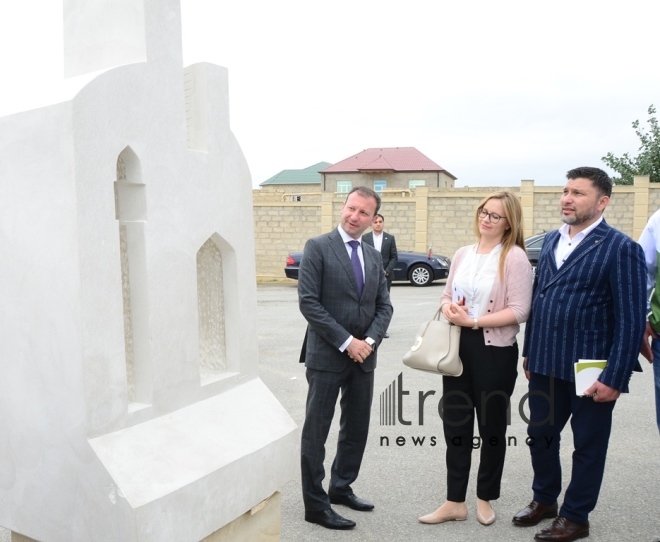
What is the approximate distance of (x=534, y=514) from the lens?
378 cm

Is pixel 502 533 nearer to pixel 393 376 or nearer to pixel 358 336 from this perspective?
pixel 358 336

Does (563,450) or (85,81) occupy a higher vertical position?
(85,81)

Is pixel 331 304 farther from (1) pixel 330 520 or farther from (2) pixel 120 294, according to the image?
(2) pixel 120 294

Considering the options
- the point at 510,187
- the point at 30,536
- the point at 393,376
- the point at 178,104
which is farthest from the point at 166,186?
the point at 510,187

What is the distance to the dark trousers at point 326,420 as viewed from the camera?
12.0 ft

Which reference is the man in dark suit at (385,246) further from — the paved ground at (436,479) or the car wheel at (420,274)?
the car wheel at (420,274)

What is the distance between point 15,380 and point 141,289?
1.79 ft

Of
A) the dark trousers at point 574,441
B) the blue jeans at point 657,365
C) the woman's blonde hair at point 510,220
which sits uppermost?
the woman's blonde hair at point 510,220

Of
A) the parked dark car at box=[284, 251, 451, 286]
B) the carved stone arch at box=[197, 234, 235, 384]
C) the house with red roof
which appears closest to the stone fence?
the parked dark car at box=[284, 251, 451, 286]

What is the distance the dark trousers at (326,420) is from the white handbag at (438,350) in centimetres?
31

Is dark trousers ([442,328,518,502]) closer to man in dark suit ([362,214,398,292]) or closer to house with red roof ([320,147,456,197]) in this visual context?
man in dark suit ([362,214,398,292])

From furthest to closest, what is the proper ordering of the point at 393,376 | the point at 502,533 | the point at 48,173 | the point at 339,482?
the point at 393,376
the point at 339,482
the point at 502,533
the point at 48,173

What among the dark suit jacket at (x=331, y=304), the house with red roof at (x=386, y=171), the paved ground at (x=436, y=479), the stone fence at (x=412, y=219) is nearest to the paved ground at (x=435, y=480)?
the paved ground at (x=436, y=479)

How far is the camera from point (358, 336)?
373 centimetres
